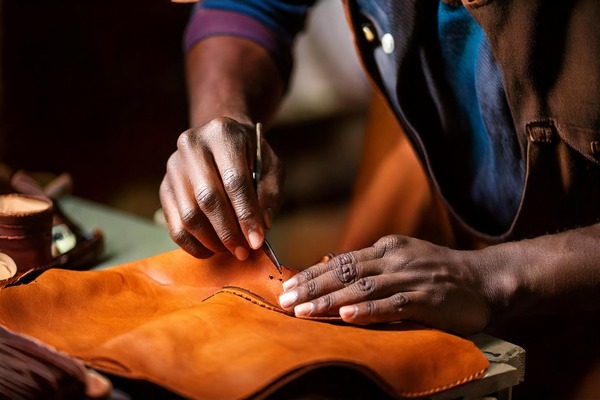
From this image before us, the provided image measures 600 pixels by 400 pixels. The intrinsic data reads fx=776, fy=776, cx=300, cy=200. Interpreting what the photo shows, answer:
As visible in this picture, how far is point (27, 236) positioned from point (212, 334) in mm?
674

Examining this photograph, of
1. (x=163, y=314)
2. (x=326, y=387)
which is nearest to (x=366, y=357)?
(x=326, y=387)

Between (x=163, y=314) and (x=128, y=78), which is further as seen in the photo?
(x=128, y=78)

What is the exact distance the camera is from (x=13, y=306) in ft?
4.31

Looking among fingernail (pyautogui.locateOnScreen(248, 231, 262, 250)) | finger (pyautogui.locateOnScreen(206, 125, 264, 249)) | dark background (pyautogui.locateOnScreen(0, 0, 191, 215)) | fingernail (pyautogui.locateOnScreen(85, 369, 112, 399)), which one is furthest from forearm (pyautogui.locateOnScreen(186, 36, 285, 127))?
dark background (pyautogui.locateOnScreen(0, 0, 191, 215))

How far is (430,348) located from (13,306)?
2.29 feet

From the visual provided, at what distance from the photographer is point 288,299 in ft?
4.29

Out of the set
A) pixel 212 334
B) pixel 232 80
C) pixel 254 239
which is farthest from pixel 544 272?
pixel 232 80

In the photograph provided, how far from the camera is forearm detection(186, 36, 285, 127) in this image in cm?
199

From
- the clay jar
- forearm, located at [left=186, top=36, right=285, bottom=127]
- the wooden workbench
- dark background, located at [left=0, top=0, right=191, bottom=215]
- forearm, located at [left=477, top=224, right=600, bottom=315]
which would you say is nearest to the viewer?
the wooden workbench

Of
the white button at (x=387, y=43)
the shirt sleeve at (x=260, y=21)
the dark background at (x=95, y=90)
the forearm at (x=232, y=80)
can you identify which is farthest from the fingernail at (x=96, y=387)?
the dark background at (x=95, y=90)

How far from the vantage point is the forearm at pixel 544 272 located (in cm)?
144

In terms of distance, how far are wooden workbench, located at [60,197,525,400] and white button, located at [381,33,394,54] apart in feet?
2.46

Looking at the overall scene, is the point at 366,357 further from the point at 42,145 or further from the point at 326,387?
the point at 42,145

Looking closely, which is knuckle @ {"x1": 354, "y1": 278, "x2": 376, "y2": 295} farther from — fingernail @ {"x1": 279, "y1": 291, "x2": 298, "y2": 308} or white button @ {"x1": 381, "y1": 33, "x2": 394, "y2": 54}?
white button @ {"x1": 381, "y1": 33, "x2": 394, "y2": 54}
